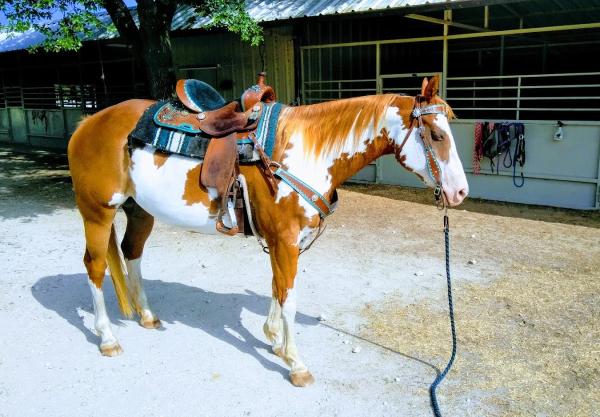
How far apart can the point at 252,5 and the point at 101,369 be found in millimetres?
7975

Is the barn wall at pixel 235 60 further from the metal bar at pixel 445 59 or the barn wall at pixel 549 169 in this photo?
the barn wall at pixel 549 169

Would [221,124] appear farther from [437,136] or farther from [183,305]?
[183,305]

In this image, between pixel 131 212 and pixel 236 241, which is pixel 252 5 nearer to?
pixel 236 241

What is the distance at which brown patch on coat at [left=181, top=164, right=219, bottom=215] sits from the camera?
2812mm

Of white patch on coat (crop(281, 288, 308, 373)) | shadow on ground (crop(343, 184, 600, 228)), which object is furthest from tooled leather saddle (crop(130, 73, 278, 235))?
shadow on ground (crop(343, 184, 600, 228))

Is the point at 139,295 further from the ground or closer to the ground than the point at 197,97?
closer to the ground

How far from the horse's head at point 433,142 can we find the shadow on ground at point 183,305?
1446 mm

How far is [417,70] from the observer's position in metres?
10.9

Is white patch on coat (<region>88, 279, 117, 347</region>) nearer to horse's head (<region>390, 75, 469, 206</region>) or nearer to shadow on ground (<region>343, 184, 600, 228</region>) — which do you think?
horse's head (<region>390, 75, 469, 206</region>)

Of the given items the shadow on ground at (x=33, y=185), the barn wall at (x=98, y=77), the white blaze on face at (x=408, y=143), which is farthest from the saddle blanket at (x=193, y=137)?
the barn wall at (x=98, y=77)

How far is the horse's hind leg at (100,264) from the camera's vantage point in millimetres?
3111

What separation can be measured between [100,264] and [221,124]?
1.20 meters

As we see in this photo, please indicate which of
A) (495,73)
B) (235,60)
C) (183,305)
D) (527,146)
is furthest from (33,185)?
(495,73)

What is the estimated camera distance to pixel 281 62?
9312 millimetres
